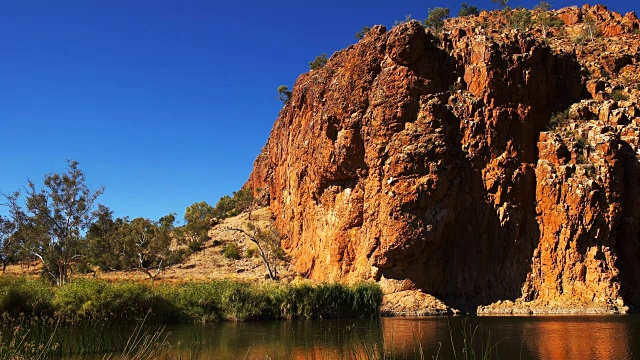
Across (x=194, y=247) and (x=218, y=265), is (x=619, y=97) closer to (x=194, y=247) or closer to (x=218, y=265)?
(x=218, y=265)

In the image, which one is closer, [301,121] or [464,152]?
[464,152]

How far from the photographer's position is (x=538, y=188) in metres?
50.6

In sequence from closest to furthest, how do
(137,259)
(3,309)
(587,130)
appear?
1. (3,309)
2. (587,130)
3. (137,259)

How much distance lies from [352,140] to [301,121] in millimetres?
16765

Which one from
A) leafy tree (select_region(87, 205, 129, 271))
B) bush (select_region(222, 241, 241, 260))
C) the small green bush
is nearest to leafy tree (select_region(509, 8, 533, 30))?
Answer: bush (select_region(222, 241, 241, 260))

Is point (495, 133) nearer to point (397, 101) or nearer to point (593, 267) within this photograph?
point (397, 101)

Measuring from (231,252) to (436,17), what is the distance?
47.9 m

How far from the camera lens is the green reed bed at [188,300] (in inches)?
1122

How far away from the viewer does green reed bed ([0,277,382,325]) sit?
93.5 ft

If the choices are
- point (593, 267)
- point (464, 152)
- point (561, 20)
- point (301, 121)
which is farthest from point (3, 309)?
point (561, 20)

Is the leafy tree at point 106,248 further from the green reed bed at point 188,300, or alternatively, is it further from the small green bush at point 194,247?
the green reed bed at point 188,300

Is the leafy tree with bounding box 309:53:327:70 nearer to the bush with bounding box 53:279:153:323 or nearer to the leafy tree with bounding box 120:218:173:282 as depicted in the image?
the leafy tree with bounding box 120:218:173:282

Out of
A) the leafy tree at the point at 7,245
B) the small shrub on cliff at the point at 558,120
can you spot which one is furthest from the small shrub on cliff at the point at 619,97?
the leafy tree at the point at 7,245

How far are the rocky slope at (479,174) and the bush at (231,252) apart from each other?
13872 mm
